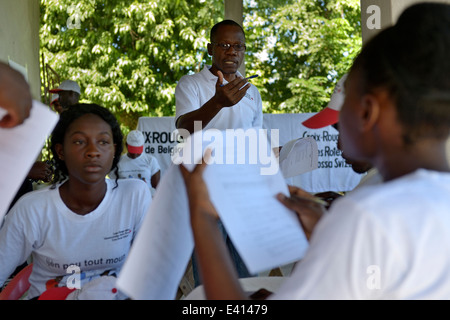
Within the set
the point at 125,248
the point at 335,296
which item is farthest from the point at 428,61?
the point at 125,248

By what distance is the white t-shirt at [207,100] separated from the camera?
3.16 m

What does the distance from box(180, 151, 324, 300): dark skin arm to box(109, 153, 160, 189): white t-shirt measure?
19.0 feet

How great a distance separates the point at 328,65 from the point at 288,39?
135 centimetres

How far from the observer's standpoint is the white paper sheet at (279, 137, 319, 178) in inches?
99.0

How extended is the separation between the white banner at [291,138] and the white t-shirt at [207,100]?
184 inches

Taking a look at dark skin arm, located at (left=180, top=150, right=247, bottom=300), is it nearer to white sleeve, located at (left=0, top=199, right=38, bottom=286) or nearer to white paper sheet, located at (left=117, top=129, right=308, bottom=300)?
white paper sheet, located at (left=117, top=129, right=308, bottom=300)

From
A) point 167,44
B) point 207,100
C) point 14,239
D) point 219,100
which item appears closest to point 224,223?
point 14,239

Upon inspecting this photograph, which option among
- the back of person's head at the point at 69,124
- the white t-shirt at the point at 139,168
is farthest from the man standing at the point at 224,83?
the white t-shirt at the point at 139,168

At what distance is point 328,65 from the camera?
41.6 feet

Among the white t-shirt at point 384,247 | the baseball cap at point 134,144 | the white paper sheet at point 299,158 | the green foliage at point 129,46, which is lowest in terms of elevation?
the white t-shirt at point 384,247

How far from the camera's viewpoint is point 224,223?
1.15m

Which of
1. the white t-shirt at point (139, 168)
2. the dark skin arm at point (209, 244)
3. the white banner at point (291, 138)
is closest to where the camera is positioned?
the dark skin arm at point (209, 244)

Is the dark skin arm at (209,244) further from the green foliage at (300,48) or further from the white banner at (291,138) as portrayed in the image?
the green foliage at (300,48)

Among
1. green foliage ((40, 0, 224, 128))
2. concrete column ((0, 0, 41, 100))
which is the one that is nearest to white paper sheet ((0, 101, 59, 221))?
concrete column ((0, 0, 41, 100))
